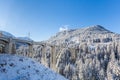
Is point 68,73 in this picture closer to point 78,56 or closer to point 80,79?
point 80,79

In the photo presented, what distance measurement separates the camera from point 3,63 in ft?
118

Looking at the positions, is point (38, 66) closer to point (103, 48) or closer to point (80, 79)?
point (80, 79)

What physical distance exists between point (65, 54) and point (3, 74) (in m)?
144

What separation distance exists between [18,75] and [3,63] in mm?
4623

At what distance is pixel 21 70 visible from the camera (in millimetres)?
34875

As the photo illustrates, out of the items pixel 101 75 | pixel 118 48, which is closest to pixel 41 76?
pixel 101 75

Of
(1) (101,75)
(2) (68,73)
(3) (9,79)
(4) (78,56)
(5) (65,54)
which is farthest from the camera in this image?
(5) (65,54)

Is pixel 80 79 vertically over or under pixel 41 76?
under

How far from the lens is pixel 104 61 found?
146 meters

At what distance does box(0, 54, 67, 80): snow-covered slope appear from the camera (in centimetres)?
3238

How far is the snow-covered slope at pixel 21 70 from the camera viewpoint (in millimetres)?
32375

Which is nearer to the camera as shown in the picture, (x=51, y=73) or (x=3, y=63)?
(x=3, y=63)

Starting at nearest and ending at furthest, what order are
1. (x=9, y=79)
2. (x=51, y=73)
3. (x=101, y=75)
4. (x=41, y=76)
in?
(x=9, y=79), (x=41, y=76), (x=51, y=73), (x=101, y=75)

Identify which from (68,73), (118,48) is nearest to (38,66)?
(68,73)
